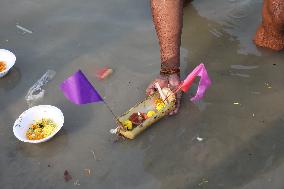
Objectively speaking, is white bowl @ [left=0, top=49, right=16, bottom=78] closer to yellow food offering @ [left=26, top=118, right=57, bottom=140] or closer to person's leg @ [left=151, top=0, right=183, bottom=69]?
yellow food offering @ [left=26, top=118, right=57, bottom=140]

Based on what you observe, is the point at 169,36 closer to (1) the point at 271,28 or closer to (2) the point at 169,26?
(2) the point at 169,26

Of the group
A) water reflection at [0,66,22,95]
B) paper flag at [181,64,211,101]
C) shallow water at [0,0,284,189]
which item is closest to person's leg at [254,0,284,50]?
shallow water at [0,0,284,189]

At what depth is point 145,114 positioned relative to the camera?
283 cm

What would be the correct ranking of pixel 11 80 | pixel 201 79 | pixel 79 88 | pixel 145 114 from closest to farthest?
pixel 79 88 → pixel 201 79 → pixel 145 114 → pixel 11 80

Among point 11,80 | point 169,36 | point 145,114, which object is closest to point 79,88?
point 145,114

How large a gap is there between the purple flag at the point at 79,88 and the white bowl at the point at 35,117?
0.40m

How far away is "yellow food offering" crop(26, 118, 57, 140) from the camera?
107 inches

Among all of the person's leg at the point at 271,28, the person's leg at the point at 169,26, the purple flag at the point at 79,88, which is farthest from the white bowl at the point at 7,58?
the person's leg at the point at 271,28

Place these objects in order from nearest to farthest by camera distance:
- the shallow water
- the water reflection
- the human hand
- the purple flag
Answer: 1. the purple flag
2. the shallow water
3. the human hand
4. the water reflection

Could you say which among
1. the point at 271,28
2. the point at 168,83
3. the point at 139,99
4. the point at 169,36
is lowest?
the point at 139,99

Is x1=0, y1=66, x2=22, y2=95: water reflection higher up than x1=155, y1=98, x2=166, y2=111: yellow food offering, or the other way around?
x1=155, y1=98, x2=166, y2=111: yellow food offering

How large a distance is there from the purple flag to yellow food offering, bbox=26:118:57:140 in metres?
0.45

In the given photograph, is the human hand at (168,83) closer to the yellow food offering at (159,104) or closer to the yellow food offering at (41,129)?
the yellow food offering at (159,104)

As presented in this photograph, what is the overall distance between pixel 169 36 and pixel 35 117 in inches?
44.1
